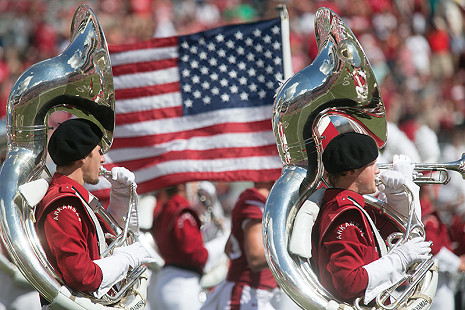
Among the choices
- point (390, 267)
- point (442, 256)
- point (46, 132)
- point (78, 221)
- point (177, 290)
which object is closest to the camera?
point (390, 267)

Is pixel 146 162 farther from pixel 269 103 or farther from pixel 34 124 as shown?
pixel 34 124

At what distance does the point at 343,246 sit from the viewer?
12.7ft

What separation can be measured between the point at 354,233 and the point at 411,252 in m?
0.29

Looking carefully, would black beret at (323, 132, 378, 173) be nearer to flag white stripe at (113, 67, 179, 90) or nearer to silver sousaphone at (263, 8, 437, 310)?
silver sousaphone at (263, 8, 437, 310)

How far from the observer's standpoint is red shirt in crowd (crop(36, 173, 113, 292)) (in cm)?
383

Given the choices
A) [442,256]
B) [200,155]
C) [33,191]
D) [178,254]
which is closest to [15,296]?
[178,254]

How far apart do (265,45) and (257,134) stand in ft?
2.52

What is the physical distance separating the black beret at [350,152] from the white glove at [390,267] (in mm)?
478

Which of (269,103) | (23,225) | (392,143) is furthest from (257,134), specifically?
(23,225)

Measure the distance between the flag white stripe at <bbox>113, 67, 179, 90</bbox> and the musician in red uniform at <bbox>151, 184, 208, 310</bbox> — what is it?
0.95 metres

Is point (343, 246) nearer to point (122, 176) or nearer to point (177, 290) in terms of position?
point (122, 176)

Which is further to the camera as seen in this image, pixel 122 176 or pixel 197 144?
pixel 197 144

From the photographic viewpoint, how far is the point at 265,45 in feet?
22.0

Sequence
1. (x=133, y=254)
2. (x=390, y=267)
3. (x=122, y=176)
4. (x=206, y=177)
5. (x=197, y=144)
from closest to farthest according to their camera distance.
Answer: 1. (x=390, y=267)
2. (x=133, y=254)
3. (x=122, y=176)
4. (x=206, y=177)
5. (x=197, y=144)
